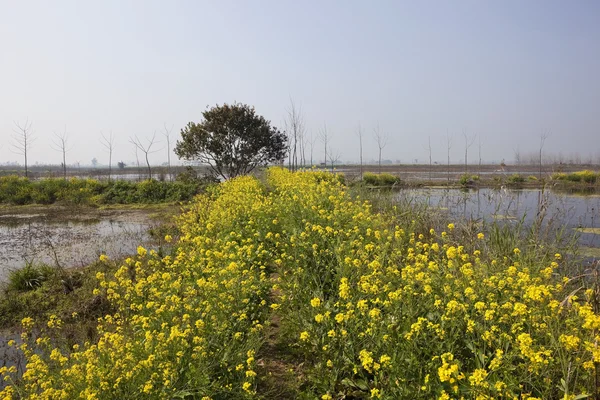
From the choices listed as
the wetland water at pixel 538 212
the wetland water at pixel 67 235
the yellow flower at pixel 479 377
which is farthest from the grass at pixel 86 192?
the yellow flower at pixel 479 377

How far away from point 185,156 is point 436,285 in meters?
20.5

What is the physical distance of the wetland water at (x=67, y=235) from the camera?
26.8 ft

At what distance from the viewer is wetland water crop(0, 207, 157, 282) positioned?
8.18m

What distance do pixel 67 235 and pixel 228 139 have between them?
11.5m

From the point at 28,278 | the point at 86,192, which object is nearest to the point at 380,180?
the point at 86,192

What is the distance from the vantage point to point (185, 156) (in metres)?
21.5

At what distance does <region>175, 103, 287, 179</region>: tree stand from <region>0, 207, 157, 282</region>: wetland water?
6.43m

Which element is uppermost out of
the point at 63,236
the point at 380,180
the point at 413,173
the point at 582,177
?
the point at 413,173

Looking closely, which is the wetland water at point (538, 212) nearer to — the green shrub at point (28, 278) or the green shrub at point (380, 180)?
the green shrub at point (28, 278)

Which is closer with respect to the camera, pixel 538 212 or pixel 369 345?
pixel 369 345

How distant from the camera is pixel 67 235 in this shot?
10961mm

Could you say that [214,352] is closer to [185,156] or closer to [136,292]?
[136,292]

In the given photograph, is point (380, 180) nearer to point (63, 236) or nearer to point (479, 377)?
point (63, 236)

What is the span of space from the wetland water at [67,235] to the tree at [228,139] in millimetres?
6431
